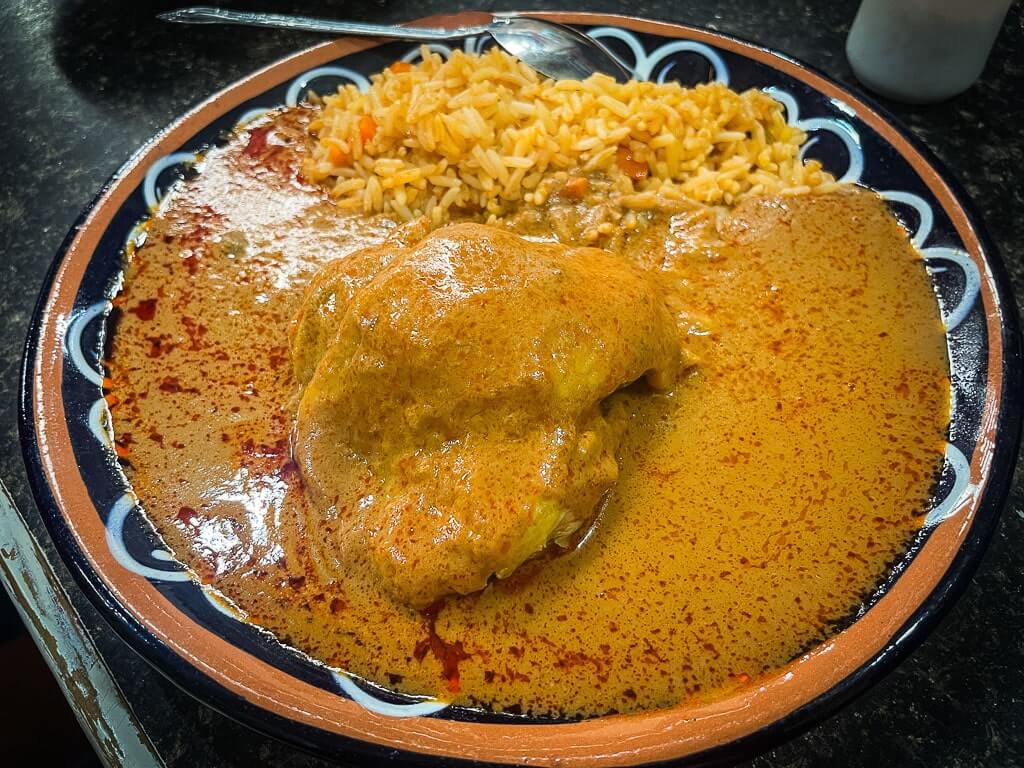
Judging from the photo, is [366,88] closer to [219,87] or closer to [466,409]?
[219,87]

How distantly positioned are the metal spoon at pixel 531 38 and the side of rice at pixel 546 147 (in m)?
0.13

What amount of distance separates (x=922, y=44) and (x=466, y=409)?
2.06m

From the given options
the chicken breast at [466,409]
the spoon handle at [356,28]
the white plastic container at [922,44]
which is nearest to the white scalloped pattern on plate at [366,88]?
the spoon handle at [356,28]

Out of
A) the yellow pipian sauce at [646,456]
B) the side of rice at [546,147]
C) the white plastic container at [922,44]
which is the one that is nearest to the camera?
the yellow pipian sauce at [646,456]

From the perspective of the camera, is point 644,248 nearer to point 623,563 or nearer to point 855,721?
point 623,563

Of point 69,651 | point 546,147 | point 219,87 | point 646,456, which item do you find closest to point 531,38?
point 546,147

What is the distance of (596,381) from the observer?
5.35 feet

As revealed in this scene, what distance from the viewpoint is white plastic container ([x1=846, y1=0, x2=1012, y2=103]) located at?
8.24ft

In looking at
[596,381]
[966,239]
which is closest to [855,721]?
[596,381]

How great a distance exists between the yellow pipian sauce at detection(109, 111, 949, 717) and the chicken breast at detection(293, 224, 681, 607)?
0.35 ft

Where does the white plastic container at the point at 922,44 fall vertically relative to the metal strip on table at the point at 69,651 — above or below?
above

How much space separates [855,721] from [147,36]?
3.24 metres

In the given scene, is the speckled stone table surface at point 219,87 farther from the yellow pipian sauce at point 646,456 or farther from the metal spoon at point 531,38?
the metal spoon at point 531,38

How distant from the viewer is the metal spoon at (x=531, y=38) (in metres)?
2.55
